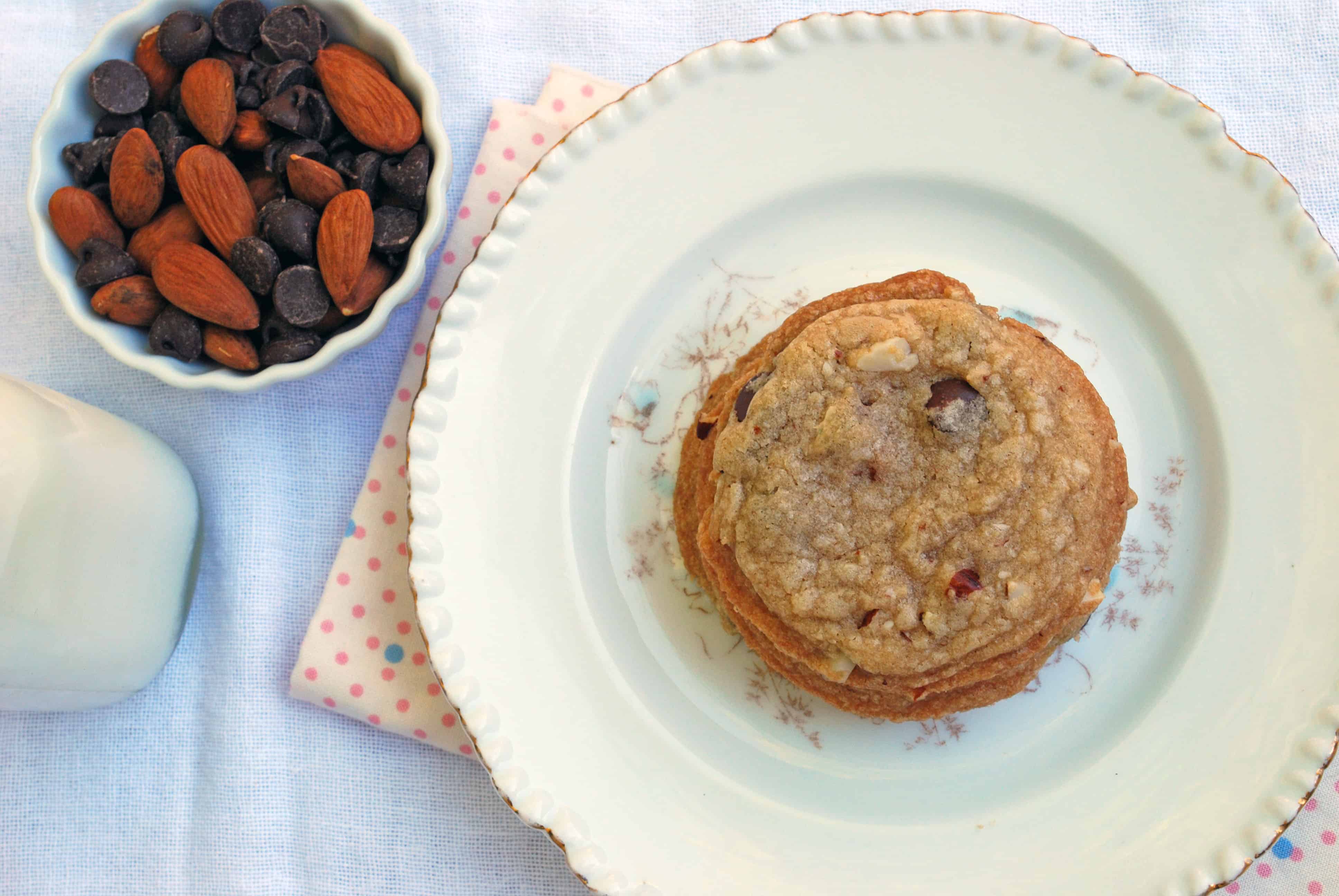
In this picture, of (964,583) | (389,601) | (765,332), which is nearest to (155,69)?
(389,601)

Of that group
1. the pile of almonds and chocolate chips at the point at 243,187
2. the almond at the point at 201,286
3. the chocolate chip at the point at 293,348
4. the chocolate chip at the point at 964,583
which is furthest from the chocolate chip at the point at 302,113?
the chocolate chip at the point at 964,583

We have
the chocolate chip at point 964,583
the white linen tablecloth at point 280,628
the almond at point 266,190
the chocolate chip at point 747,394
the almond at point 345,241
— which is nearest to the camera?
the chocolate chip at point 964,583

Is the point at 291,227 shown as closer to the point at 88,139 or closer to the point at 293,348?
the point at 293,348

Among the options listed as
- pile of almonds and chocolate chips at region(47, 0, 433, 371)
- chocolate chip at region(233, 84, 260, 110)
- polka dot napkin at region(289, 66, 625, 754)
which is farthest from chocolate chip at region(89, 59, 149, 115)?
polka dot napkin at region(289, 66, 625, 754)

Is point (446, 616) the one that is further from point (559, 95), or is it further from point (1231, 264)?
point (1231, 264)

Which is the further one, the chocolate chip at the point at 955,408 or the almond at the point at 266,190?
the almond at the point at 266,190

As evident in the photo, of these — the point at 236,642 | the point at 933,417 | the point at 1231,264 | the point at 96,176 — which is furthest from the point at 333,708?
the point at 1231,264

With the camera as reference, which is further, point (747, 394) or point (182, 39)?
point (182, 39)

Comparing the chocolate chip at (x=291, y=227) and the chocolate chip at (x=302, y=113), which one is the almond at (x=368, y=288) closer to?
the chocolate chip at (x=291, y=227)
